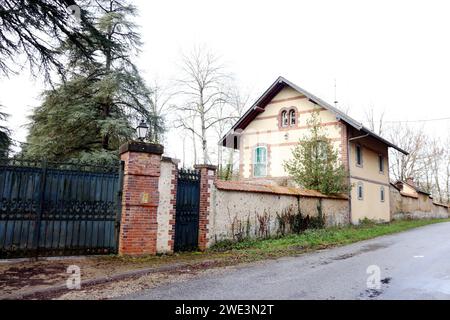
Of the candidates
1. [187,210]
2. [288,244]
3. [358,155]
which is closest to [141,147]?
[187,210]

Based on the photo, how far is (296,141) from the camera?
19688 millimetres

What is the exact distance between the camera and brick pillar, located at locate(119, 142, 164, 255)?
805 centimetres

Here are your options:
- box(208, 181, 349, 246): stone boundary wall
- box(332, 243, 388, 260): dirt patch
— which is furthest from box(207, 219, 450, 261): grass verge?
box(332, 243, 388, 260): dirt patch

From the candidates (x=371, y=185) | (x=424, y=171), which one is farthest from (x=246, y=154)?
(x=424, y=171)

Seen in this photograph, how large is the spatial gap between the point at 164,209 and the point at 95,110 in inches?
463

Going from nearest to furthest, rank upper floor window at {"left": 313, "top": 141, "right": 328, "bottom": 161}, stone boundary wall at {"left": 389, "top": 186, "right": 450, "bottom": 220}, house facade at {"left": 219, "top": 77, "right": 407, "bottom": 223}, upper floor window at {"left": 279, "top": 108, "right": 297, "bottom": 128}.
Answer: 1. upper floor window at {"left": 313, "top": 141, "right": 328, "bottom": 161}
2. house facade at {"left": 219, "top": 77, "right": 407, "bottom": 223}
3. upper floor window at {"left": 279, "top": 108, "right": 297, "bottom": 128}
4. stone boundary wall at {"left": 389, "top": 186, "right": 450, "bottom": 220}

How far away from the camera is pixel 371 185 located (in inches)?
834

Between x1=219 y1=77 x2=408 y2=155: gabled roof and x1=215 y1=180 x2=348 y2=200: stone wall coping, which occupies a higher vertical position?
x1=219 y1=77 x2=408 y2=155: gabled roof

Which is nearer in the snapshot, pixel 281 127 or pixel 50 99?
pixel 50 99

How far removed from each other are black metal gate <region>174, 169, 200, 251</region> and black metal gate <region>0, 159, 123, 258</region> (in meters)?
1.70

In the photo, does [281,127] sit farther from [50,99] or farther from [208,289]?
[208,289]

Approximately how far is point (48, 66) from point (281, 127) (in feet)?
47.2

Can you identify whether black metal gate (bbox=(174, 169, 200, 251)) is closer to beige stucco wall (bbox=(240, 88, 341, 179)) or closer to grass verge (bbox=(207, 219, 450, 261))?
grass verge (bbox=(207, 219, 450, 261))

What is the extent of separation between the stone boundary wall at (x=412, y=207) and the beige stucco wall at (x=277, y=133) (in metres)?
9.22
